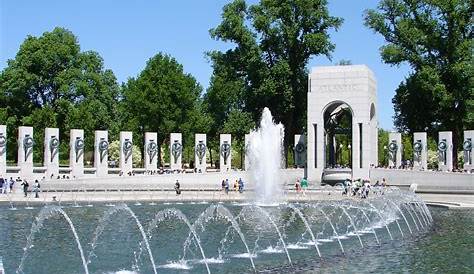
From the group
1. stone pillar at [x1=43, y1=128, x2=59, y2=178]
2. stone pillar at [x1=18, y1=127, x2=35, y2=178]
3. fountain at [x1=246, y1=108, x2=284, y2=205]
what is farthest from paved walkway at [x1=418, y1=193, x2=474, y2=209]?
stone pillar at [x1=18, y1=127, x2=35, y2=178]

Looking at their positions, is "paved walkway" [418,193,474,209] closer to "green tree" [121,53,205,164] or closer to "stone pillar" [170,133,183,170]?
"stone pillar" [170,133,183,170]

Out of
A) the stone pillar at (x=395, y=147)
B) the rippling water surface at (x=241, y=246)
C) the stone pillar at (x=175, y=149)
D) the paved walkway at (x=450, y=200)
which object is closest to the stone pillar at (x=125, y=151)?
the stone pillar at (x=175, y=149)

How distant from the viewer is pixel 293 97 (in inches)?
2263

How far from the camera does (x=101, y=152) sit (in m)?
47.7

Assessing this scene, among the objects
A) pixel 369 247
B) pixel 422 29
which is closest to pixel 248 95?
pixel 422 29

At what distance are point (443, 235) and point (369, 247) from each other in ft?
12.8

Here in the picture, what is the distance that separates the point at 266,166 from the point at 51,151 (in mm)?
15537

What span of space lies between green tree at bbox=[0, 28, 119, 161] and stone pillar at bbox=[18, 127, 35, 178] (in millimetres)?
14741

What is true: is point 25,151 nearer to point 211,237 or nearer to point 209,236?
point 209,236

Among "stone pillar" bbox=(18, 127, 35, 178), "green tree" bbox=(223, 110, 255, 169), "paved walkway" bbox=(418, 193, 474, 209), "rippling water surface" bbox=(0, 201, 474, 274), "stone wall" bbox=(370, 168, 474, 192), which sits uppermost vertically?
"green tree" bbox=(223, 110, 255, 169)

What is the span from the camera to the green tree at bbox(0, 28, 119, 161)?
201 feet

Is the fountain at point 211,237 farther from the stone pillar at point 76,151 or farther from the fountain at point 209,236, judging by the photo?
the stone pillar at point 76,151

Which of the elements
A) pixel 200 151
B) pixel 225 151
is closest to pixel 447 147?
pixel 225 151

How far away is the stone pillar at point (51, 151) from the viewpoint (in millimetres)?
45969
